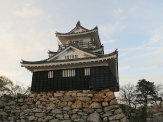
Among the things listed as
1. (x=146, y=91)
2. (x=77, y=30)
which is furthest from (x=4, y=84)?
(x=146, y=91)

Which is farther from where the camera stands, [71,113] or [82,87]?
[82,87]

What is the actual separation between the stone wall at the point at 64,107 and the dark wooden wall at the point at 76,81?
44 centimetres

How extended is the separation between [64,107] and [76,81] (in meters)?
2.19

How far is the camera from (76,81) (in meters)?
13.6

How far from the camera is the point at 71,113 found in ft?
40.9

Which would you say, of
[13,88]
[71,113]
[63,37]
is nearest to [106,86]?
[71,113]

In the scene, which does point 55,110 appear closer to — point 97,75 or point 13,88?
point 97,75

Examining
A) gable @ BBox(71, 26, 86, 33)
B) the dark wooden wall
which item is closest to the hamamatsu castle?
the dark wooden wall

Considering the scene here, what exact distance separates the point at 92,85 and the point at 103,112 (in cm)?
208

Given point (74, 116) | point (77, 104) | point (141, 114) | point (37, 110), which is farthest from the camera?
point (141, 114)

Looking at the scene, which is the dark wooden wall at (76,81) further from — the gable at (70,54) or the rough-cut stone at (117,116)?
the rough-cut stone at (117,116)

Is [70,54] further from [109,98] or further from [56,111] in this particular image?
[109,98]

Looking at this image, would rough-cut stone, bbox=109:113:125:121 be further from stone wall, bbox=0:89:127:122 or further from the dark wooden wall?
the dark wooden wall

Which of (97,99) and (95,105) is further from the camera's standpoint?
(97,99)
